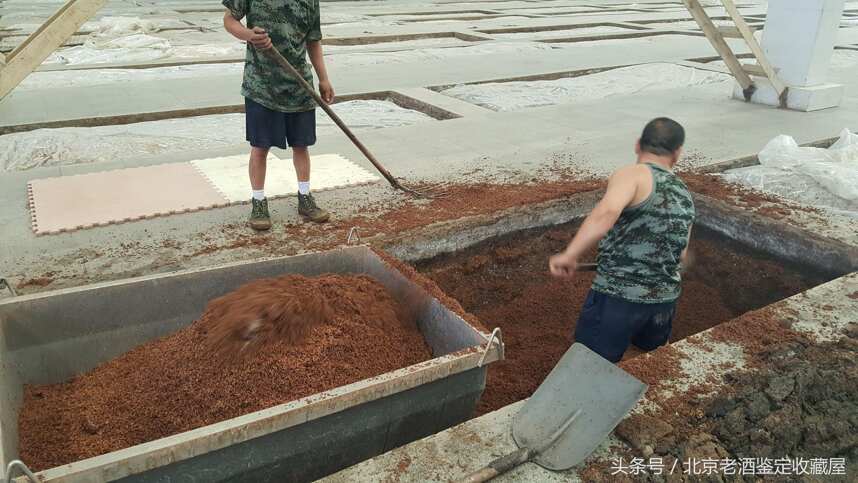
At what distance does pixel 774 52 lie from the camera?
701 centimetres

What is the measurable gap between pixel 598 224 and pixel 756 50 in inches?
216

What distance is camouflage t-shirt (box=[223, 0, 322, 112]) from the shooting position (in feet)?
10.8

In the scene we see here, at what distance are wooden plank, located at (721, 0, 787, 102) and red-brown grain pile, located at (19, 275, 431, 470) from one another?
224 inches

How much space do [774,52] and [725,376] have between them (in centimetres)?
606

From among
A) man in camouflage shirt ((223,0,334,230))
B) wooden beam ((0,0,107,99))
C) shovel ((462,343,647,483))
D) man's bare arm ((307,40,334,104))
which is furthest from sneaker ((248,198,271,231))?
shovel ((462,343,647,483))

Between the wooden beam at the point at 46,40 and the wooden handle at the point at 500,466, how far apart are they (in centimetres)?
377

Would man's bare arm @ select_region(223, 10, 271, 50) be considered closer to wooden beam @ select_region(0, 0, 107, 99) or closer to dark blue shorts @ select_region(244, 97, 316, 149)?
dark blue shorts @ select_region(244, 97, 316, 149)

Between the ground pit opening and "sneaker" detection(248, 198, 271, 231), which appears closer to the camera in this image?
"sneaker" detection(248, 198, 271, 231)

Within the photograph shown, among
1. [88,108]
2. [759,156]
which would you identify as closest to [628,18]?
[759,156]

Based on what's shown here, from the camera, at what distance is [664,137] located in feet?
8.96

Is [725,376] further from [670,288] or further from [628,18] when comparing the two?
[628,18]

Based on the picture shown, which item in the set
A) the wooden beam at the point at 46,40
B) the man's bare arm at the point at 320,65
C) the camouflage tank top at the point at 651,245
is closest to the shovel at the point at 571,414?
the camouflage tank top at the point at 651,245

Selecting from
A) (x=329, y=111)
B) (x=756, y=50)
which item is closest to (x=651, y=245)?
(x=329, y=111)

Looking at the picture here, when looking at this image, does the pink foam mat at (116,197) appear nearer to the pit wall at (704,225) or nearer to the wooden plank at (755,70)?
the pit wall at (704,225)
